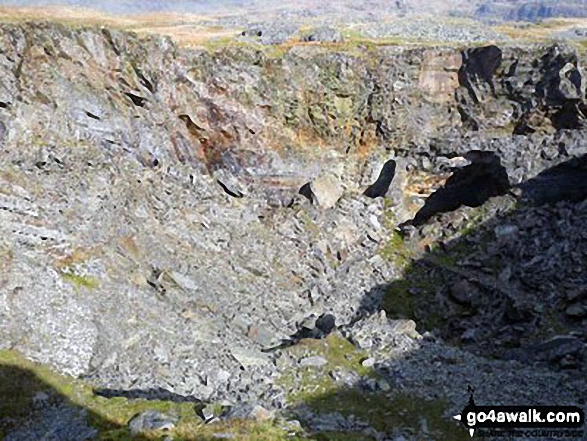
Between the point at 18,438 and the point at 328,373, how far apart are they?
15.7 metres

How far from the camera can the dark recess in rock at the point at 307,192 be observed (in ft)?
184

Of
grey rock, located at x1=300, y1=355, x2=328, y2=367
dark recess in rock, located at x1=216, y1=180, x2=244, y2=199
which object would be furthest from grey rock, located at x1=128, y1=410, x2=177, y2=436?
dark recess in rock, located at x1=216, y1=180, x2=244, y2=199

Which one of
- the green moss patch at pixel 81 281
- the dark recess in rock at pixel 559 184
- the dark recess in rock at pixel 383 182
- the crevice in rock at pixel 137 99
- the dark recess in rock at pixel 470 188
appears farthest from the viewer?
the dark recess in rock at pixel 383 182

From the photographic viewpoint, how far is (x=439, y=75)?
221 feet

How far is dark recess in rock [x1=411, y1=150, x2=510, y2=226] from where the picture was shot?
57.8 metres

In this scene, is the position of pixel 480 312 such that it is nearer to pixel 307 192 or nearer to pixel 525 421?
pixel 525 421

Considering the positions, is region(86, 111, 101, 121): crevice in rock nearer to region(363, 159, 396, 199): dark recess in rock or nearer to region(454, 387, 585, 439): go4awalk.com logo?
region(363, 159, 396, 199): dark recess in rock

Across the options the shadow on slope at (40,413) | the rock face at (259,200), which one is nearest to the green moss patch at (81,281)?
the rock face at (259,200)

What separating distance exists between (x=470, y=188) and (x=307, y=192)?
1751cm

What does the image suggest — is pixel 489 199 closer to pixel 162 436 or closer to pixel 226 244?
pixel 226 244

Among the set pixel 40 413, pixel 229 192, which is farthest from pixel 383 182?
pixel 40 413

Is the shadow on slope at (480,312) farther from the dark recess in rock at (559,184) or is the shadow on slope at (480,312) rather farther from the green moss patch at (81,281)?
the green moss patch at (81,281)

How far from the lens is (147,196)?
142 ft

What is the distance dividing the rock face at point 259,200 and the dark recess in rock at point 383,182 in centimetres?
26
